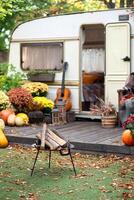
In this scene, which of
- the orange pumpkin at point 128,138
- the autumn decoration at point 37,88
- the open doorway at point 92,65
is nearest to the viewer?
the orange pumpkin at point 128,138

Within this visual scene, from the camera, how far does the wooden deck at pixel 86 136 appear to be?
24.0 ft

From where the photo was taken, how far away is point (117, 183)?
18.5 feet

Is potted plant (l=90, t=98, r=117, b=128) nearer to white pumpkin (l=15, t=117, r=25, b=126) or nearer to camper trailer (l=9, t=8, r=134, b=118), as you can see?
camper trailer (l=9, t=8, r=134, b=118)

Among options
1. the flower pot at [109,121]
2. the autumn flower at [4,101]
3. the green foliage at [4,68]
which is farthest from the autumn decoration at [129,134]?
the green foliage at [4,68]

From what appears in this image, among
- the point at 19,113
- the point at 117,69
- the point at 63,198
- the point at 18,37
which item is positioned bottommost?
Answer: the point at 63,198

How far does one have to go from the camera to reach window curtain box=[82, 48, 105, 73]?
11.2m

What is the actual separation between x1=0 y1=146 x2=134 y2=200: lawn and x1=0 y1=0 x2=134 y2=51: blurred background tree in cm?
831

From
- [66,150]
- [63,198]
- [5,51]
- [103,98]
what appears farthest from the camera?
[5,51]

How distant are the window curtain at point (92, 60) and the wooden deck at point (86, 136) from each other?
1636 mm

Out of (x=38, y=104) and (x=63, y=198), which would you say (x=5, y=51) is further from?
(x=63, y=198)

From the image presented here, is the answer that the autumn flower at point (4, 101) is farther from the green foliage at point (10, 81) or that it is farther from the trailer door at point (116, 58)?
the trailer door at point (116, 58)

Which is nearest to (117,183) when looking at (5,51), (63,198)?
(63,198)

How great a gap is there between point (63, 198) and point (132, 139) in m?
2.35

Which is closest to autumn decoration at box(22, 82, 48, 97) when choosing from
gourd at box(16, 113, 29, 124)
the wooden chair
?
gourd at box(16, 113, 29, 124)
